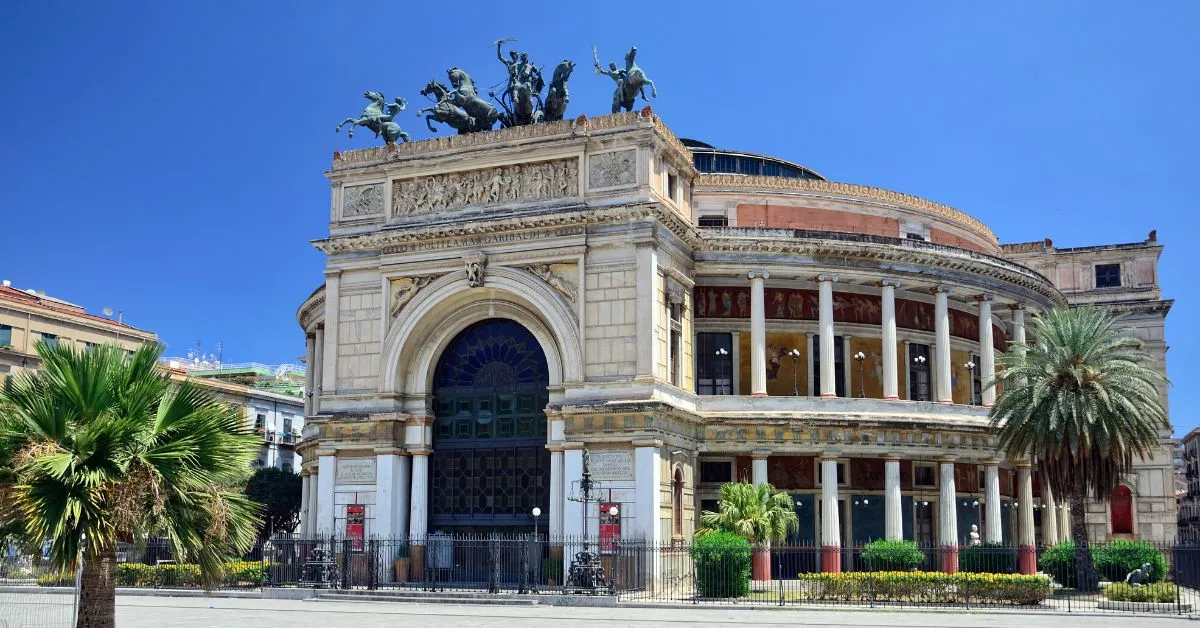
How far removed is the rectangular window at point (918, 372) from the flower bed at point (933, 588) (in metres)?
15.4

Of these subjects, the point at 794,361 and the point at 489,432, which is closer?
the point at 489,432

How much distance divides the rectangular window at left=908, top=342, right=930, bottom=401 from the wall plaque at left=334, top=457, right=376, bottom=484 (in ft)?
71.5

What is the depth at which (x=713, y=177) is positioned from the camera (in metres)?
51.4

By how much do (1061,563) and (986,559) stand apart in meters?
2.59

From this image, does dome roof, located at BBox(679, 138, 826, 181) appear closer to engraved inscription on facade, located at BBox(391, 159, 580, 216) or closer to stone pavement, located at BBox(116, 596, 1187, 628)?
engraved inscription on facade, located at BBox(391, 159, 580, 216)

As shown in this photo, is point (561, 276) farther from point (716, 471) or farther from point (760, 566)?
point (760, 566)

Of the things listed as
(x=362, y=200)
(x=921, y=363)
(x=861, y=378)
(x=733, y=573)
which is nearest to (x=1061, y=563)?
(x=861, y=378)

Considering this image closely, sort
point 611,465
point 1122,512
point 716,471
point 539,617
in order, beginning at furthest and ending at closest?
1. point 1122,512
2. point 716,471
3. point 611,465
4. point 539,617

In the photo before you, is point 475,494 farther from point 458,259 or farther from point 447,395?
point 458,259

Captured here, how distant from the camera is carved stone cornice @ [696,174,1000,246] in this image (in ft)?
169

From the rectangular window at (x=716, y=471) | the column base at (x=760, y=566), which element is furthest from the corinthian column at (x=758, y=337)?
the column base at (x=760, y=566)

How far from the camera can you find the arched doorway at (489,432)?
4391 centimetres

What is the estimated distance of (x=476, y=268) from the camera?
143 ft

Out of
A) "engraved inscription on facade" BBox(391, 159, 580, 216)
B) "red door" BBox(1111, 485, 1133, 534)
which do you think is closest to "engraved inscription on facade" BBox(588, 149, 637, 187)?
"engraved inscription on facade" BBox(391, 159, 580, 216)
